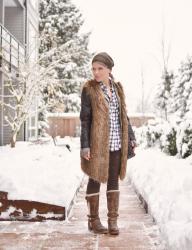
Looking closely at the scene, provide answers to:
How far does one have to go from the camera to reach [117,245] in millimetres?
4090

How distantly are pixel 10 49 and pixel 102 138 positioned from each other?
13.0 meters

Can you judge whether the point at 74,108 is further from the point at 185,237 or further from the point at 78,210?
the point at 185,237

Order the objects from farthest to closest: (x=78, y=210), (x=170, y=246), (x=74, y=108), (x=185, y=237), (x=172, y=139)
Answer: (x=74, y=108), (x=172, y=139), (x=78, y=210), (x=170, y=246), (x=185, y=237)

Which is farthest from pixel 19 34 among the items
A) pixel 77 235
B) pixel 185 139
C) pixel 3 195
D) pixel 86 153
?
pixel 77 235

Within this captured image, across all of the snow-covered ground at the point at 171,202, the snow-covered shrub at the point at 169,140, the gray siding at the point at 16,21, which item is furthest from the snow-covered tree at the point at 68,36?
the snow-covered ground at the point at 171,202

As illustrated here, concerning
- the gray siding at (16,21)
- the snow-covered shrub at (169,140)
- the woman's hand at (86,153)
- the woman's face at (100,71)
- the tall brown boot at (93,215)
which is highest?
the gray siding at (16,21)

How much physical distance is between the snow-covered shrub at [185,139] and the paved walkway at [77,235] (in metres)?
4.72

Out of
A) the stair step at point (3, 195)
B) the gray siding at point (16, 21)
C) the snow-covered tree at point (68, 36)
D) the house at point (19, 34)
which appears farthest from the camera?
the snow-covered tree at point (68, 36)

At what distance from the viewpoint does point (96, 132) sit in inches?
180

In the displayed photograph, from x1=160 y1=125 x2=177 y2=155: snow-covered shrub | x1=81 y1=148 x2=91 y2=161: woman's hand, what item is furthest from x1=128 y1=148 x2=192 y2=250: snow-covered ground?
x1=160 y1=125 x2=177 y2=155: snow-covered shrub

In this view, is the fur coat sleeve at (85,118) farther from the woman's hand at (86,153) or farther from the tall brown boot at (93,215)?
the tall brown boot at (93,215)

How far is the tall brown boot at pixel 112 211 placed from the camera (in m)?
4.50

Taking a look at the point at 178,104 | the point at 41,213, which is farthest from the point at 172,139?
the point at 178,104

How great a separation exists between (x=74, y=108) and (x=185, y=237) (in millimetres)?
34795
